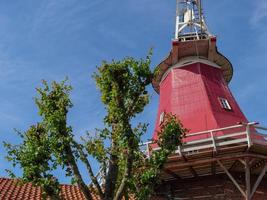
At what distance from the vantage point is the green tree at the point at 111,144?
9.23 metres

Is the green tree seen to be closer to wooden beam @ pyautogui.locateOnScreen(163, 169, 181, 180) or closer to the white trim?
wooden beam @ pyautogui.locateOnScreen(163, 169, 181, 180)

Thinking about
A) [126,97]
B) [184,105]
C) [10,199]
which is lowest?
[10,199]

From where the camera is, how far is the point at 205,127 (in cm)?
1574

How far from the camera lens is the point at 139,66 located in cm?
1002

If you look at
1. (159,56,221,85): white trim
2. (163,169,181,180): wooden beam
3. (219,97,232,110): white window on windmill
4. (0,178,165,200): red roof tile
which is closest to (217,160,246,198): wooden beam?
(163,169,181,180): wooden beam

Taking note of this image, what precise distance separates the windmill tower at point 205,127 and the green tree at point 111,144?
934 mm

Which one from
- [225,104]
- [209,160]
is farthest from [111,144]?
[225,104]

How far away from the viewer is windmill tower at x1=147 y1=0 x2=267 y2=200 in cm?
1377

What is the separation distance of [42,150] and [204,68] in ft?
34.4

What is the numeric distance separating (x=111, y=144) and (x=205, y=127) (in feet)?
21.9

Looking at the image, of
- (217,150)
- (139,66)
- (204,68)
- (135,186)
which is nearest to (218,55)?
(204,68)

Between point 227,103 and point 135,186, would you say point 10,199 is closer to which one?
point 135,186

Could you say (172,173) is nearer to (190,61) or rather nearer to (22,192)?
(22,192)

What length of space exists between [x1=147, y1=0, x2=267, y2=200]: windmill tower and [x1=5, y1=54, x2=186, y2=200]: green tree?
0.93 m
